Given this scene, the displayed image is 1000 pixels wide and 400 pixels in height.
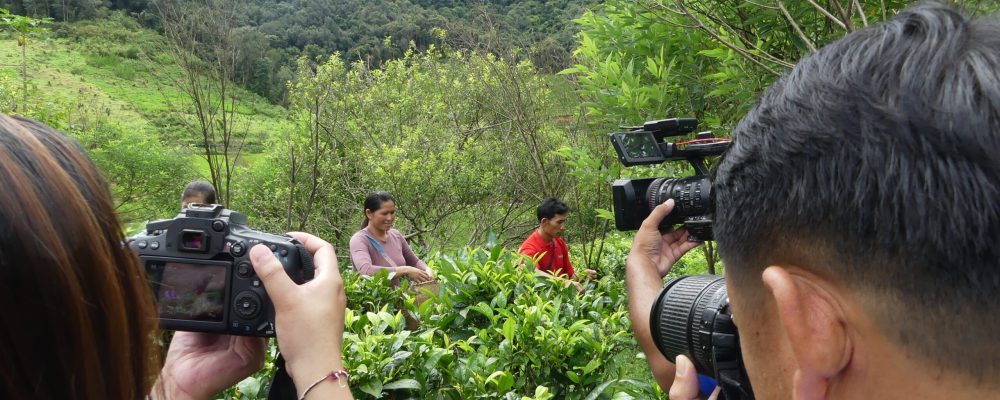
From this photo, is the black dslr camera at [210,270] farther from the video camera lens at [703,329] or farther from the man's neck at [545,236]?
the man's neck at [545,236]

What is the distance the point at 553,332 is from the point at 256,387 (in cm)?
101

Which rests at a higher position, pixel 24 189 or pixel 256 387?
pixel 24 189

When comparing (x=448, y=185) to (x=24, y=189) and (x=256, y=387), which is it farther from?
(x=24, y=189)

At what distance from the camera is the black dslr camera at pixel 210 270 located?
4.81ft

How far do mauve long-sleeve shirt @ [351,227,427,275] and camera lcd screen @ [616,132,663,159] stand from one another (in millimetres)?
2896

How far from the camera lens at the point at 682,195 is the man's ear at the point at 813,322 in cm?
124

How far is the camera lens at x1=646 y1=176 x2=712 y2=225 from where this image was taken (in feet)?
6.53

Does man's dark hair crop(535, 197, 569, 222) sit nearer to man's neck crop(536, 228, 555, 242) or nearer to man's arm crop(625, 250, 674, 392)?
man's neck crop(536, 228, 555, 242)

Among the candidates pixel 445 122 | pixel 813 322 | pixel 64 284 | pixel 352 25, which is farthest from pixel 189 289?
pixel 352 25

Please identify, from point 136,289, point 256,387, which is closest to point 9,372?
point 136,289

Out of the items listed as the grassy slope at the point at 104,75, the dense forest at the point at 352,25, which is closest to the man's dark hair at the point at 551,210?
the dense forest at the point at 352,25

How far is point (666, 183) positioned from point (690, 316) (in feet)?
2.40

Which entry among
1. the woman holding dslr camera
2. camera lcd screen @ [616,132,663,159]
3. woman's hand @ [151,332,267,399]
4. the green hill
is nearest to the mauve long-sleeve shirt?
camera lcd screen @ [616,132,663,159]

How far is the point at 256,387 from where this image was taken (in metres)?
2.10
